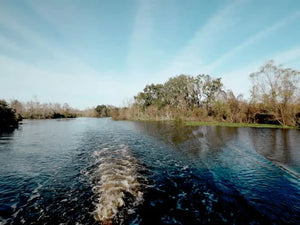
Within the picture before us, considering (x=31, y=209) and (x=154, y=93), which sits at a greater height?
(x=154, y=93)

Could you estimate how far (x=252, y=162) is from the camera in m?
9.39

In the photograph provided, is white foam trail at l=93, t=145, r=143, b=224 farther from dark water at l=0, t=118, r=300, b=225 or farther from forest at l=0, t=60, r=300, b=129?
forest at l=0, t=60, r=300, b=129

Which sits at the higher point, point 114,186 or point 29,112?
point 29,112

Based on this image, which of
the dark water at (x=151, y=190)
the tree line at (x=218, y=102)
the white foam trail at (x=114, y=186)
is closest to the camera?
the dark water at (x=151, y=190)

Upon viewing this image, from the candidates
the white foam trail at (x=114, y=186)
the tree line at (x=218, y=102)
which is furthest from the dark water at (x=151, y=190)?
the tree line at (x=218, y=102)

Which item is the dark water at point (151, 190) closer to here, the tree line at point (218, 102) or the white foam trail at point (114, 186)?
the white foam trail at point (114, 186)

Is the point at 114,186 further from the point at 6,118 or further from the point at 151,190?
the point at 6,118

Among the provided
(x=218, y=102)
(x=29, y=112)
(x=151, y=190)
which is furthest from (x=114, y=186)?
(x=29, y=112)

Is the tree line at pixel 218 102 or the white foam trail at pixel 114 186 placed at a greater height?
the tree line at pixel 218 102

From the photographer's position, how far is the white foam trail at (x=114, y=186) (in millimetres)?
4820

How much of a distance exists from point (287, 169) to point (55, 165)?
537 inches

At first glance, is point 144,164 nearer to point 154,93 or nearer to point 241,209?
point 241,209

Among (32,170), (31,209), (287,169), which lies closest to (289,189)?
(287,169)

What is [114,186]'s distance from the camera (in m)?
6.30
